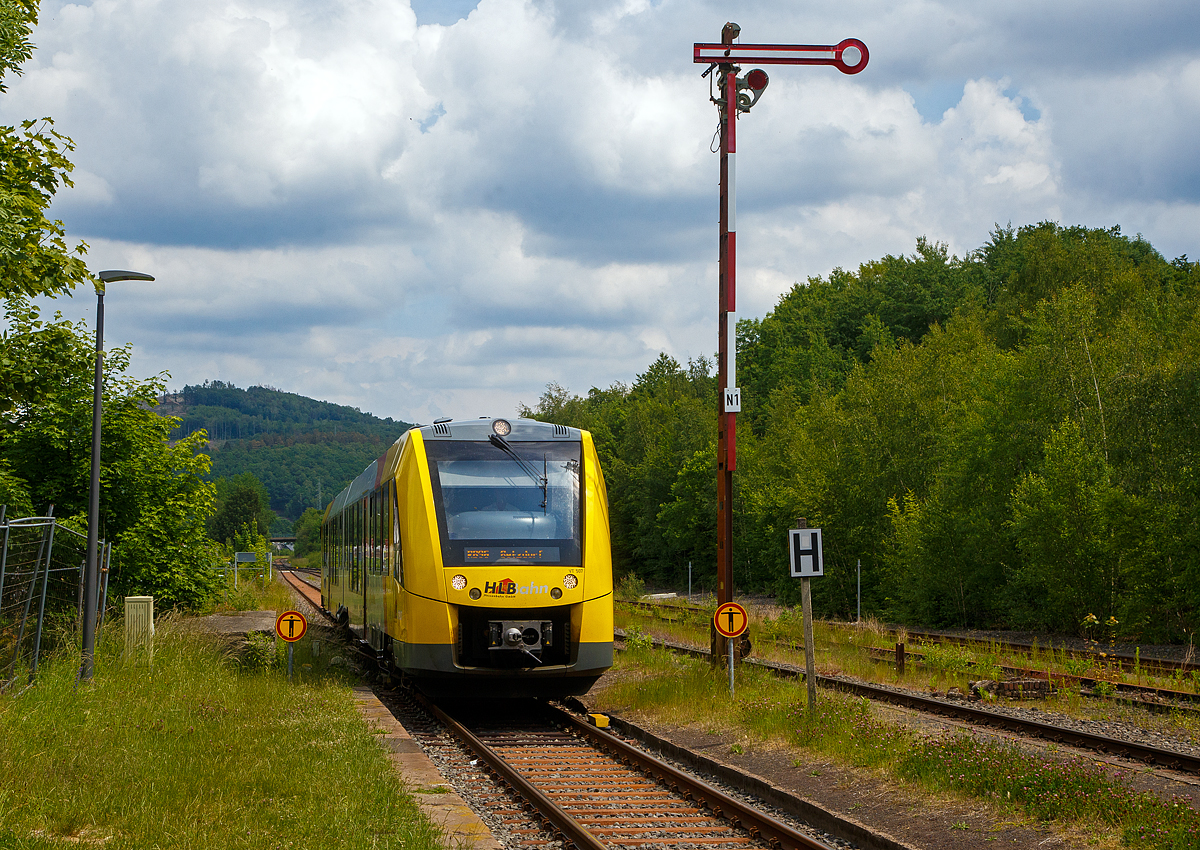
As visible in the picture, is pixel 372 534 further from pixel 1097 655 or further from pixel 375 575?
Result: pixel 1097 655

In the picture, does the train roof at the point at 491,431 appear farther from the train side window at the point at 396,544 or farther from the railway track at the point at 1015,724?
the railway track at the point at 1015,724

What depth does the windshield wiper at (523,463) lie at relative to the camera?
14.1 m

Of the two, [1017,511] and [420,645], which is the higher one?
[1017,511]

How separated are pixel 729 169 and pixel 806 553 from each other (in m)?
6.82

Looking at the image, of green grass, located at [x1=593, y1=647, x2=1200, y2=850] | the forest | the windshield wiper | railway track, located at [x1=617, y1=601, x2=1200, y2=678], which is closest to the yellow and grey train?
the windshield wiper

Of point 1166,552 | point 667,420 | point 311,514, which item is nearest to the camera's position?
point 1166,552

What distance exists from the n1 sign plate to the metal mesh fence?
8207 millimetres

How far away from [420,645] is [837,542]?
31.8m

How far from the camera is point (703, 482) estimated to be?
58.9 m

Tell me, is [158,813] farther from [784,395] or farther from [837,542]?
[784,395]

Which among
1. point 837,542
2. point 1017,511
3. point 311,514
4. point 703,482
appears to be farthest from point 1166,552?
point 311,514

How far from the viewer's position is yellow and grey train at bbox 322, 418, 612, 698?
13.2 metres

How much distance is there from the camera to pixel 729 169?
16.7m

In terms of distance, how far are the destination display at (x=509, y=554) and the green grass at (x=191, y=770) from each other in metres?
2.35
